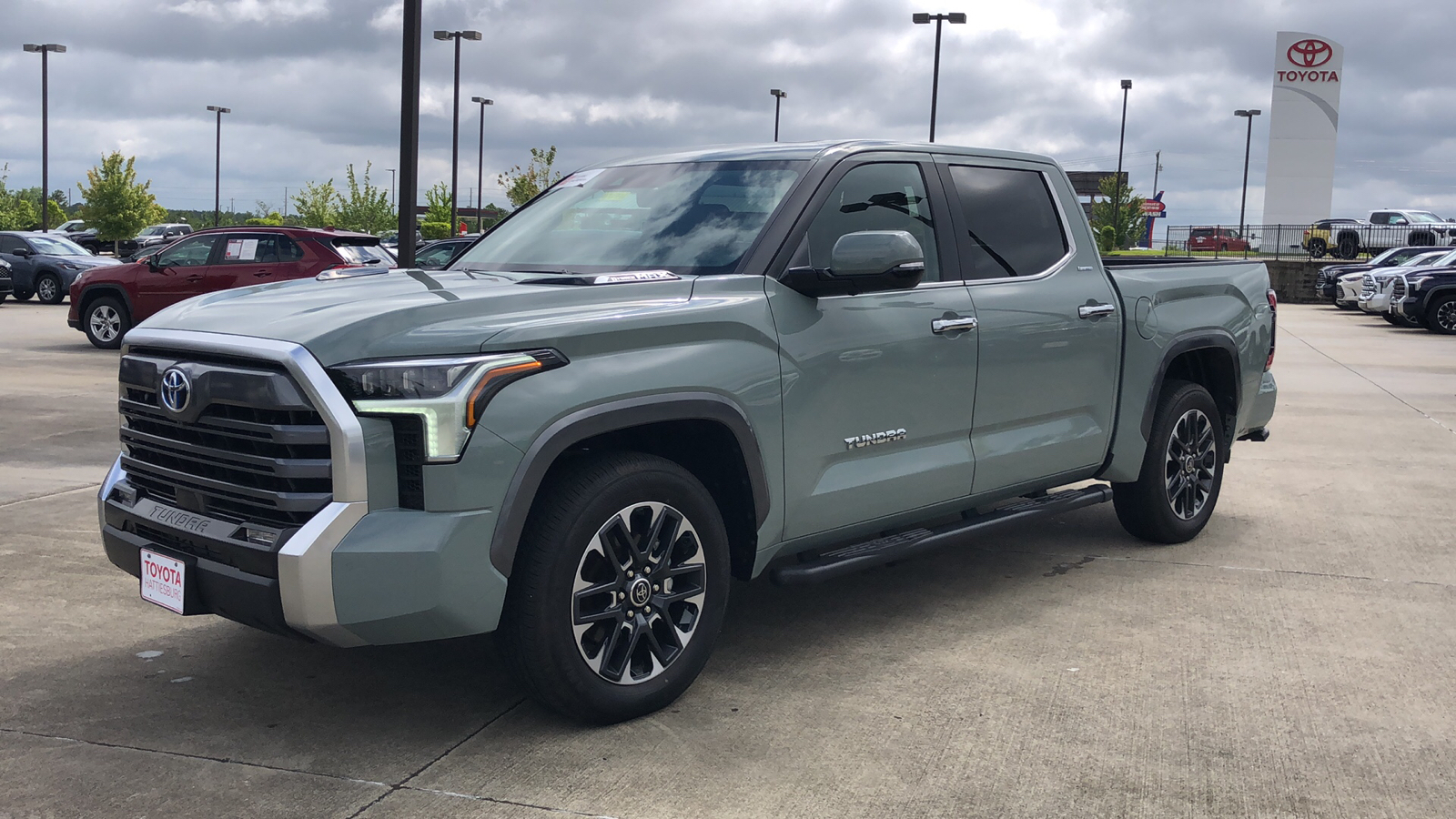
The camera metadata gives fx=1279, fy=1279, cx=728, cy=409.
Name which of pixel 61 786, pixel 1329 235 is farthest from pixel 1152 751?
pixel 1329 235

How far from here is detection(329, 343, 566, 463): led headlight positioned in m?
3.42

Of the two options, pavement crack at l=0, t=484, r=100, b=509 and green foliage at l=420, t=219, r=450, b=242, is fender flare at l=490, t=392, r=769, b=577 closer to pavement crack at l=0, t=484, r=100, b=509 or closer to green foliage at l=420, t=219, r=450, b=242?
pavement crack at l=0, t=484, r=100, b=509

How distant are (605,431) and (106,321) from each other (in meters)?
15.9

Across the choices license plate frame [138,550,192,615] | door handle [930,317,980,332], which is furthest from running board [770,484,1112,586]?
license plate frame [138,550,192,615]

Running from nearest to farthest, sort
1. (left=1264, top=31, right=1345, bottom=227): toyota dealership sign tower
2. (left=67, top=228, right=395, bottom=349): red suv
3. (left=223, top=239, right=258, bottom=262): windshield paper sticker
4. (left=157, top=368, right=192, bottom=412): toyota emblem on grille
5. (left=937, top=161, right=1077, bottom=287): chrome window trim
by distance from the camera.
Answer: (left=157, top=368, right=192, bottom=412): toyota emblem on grille < (left=937, top=161, right=1077, bottom=287): chrome window trim < (left=67, top=228, right=395, bottom=349): red suv < (left=223, top=239, right=258, bottom=262): windshield paper sticker < (left=1264, top=31, right=1345, bottom=227): toyota dealership sign tower

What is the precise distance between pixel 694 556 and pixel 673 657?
33 centimetres

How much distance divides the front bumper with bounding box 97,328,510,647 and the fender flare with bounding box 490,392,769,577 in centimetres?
6

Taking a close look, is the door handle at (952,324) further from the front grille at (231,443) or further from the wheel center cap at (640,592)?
the front grille at (231,443)

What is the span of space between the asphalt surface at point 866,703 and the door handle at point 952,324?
1.20m

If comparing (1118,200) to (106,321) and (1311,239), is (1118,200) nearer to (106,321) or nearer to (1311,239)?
(1311,239)

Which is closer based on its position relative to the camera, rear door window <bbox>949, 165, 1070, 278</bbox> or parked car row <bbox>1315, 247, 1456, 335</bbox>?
rear door window <bbox>949, 165, 1070, 278</bbox>

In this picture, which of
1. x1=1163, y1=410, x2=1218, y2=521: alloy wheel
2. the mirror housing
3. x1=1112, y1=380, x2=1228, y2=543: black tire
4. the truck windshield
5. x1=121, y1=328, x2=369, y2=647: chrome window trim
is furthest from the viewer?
x1=1163, y1=410, x2=1218, y2=521: alloy wheel

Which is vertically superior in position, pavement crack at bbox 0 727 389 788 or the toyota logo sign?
the toyota logo sign

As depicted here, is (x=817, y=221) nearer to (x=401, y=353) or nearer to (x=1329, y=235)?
(x=401, y=353)
